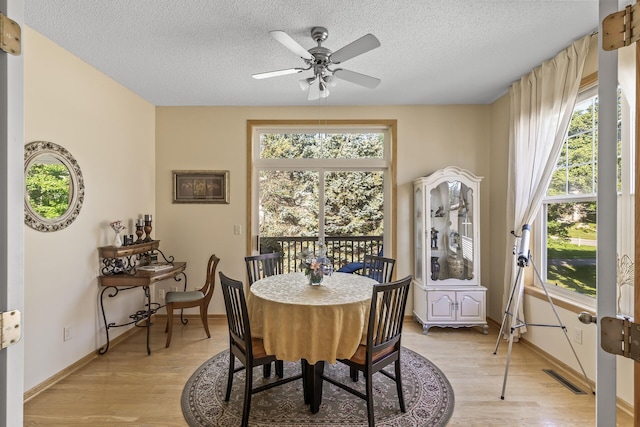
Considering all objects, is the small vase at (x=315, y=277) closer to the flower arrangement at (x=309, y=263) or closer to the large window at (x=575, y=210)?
the flower arrangement at (x=309, y=263)

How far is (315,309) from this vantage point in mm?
1881

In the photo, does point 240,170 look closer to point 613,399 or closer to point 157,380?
point 157,380

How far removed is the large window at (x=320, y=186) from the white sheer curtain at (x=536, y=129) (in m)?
1.35

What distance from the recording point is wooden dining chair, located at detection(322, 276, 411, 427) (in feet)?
5.94

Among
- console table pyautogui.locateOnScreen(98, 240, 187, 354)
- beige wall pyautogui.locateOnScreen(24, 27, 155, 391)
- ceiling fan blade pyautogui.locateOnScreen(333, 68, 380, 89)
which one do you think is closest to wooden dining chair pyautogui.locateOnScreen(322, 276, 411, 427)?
ceiling fan blade pyautogui.locateOnScreen(333, 68, 380, 89)

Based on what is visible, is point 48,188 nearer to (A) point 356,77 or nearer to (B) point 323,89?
(B) point 323,89

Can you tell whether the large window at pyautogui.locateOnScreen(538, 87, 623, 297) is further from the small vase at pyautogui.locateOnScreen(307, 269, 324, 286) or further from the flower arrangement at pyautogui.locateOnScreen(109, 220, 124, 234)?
the flower arrangement at pyautogui.locateOnScreen(109, 220, 124, 234)

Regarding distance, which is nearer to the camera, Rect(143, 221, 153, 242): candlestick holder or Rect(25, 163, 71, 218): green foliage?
Rect(25, 163, 71, 218): green foliage

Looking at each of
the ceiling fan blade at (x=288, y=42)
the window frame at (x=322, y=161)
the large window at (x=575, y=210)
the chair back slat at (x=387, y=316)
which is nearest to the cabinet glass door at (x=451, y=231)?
the window frame at (x=322, y=161)

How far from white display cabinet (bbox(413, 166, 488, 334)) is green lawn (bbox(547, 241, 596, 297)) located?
0.69 metres

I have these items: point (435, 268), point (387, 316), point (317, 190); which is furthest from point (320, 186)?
point (387, 316)

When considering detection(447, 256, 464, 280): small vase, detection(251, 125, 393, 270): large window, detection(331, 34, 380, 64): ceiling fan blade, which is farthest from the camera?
detection(251, 125, 393, 270): large window

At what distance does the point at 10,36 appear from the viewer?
34.2 inches

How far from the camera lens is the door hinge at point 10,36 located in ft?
2.77
